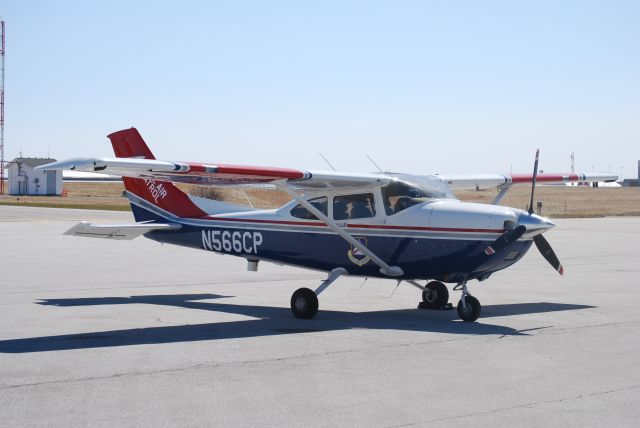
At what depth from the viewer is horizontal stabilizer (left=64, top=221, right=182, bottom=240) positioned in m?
14.1

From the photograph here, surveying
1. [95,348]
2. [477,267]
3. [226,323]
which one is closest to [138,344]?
[95,348]

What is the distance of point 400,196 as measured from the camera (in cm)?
1327

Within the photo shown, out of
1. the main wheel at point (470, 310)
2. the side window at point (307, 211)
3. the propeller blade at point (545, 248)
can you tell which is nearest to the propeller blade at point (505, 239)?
the propeller blade at point (545, 248)

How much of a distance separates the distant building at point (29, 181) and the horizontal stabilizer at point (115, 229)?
73165mm

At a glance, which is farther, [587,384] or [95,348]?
[95,348]

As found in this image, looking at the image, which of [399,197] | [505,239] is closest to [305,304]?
[399,197]

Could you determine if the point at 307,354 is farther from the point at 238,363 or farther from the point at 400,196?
the point at 400,196

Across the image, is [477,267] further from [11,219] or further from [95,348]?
[11,219]

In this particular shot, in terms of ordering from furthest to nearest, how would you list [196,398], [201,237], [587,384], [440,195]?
1. [201,237]
2. [440,195]
3. [587,384]
4. [196,398]

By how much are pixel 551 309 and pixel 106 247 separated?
1630cm

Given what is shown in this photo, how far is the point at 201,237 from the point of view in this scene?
15.4m

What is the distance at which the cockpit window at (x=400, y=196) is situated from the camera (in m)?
13.2

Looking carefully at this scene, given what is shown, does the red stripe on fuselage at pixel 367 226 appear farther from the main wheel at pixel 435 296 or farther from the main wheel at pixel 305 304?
the main wheel at pixel 435 296

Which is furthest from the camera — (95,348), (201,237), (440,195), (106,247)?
(106,247)
